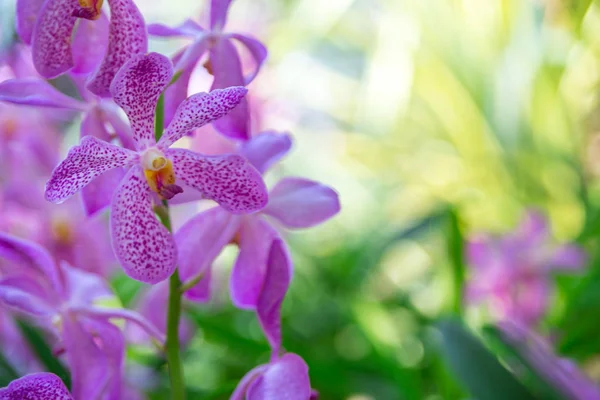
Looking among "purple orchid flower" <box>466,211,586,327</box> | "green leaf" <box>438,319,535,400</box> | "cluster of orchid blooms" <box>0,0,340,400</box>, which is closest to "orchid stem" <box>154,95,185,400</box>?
"cluster of orchid blooms" <box>0,0,340,400</box>

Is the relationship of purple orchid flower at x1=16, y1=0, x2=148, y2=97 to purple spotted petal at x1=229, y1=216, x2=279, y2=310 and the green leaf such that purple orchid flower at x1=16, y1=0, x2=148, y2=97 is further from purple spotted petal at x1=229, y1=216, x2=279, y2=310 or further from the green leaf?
the green leaf

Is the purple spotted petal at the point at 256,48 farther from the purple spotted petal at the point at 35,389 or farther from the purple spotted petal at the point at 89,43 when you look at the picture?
the purple spotted petal at the point at 35,389

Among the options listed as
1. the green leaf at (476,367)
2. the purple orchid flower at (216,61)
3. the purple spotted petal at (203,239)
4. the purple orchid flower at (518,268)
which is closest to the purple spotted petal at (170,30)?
the purple orchid flower at (216,61)

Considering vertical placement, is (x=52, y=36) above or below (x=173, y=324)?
above

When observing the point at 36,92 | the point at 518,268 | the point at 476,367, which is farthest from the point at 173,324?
the point at 518,268

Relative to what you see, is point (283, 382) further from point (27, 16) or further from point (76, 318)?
point (27, 16)
